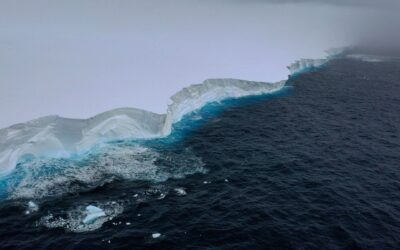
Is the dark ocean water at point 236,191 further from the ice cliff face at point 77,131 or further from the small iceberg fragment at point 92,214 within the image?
the ice cliff face at point 77,131

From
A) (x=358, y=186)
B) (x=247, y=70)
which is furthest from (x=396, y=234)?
(x=247, y=70)

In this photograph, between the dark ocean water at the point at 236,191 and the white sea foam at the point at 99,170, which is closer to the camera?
the dark ocean water at the point at 236,191

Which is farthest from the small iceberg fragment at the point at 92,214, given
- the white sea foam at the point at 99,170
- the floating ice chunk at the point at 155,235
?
the floating ice chunk at the point at 155,235

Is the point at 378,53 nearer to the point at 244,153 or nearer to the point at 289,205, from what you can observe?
the point at 244,153

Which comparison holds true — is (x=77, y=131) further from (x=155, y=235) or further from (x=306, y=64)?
(x=306, y=64)

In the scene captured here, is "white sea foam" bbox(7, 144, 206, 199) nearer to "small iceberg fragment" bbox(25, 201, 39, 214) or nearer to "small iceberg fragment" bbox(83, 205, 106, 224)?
"small iceberg fragment" bbox(25, 201, 39, 214)

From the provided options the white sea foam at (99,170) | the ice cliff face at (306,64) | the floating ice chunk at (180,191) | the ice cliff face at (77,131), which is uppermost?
the ice cliff face at (306,64)
